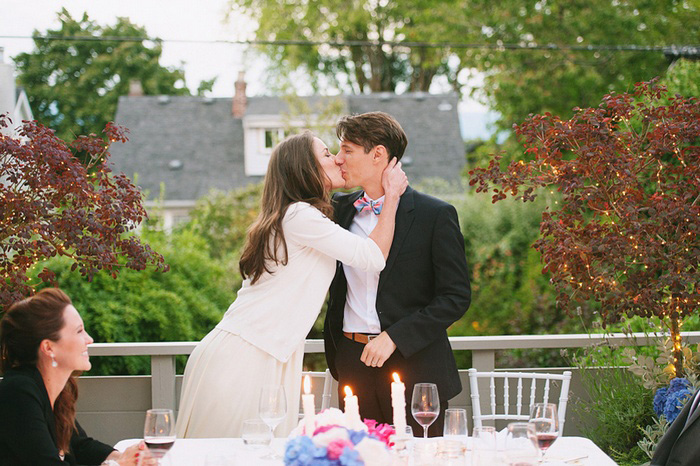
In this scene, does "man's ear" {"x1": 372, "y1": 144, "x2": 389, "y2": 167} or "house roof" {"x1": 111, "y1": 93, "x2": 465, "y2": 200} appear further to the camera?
"house roof" {"x1": 111, "y1": 93, "x2": 465, "y2": 200}

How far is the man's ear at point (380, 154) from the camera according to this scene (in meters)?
3.38

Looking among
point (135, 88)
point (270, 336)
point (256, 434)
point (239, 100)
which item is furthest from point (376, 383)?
point (135, 88)

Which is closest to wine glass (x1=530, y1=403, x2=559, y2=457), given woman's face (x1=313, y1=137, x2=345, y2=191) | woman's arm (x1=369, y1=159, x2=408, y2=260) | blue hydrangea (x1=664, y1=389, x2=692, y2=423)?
woman's arm (x1=369, y1=159, x2=408, y2=260)

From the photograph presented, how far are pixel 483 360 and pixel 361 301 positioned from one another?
108cm

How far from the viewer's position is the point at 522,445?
2.10 meters

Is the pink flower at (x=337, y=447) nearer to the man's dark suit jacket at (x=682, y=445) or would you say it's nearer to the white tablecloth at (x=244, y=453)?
the white tablecloth at (x=244, y=453)

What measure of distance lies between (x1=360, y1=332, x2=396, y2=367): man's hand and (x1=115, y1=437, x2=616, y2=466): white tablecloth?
0.59 m

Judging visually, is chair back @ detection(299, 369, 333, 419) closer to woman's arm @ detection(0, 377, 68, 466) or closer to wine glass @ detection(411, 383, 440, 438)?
wine glass @ detection(411, 383, 440, 438)

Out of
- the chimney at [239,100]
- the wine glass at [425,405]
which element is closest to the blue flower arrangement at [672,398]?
the wine glass at [425,405]

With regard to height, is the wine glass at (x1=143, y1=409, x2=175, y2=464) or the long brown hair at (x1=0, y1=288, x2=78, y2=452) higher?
the long brown hair at (x1=0, y1=288, x2=78, y2=452)

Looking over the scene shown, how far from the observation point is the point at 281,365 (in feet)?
10.3

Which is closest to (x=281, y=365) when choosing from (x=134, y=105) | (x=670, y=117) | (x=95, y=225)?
(x=95, y=225)

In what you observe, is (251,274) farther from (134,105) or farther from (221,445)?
(134,105)

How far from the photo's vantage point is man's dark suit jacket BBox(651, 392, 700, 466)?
9.05ft
